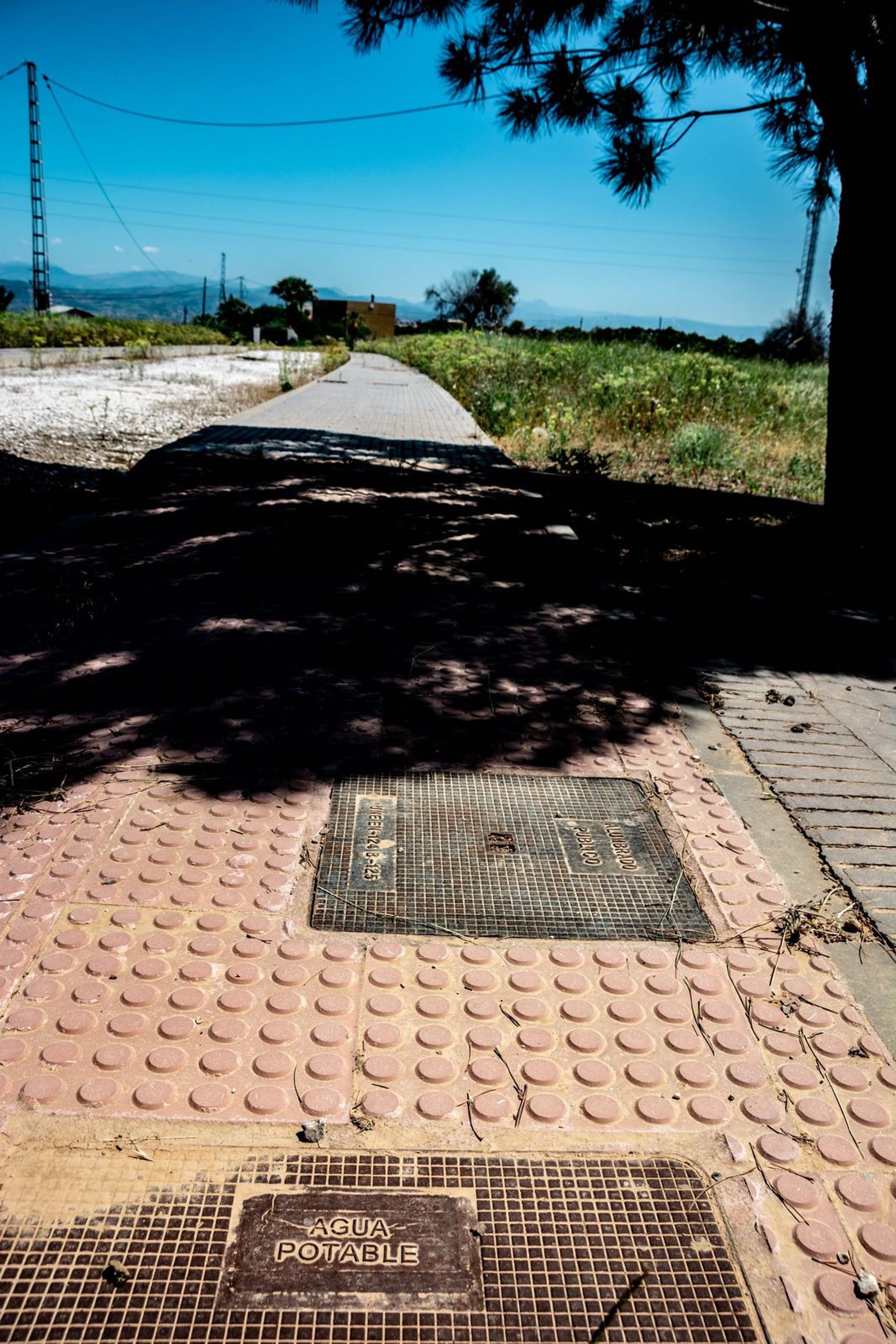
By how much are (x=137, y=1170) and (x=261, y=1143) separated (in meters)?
0.24

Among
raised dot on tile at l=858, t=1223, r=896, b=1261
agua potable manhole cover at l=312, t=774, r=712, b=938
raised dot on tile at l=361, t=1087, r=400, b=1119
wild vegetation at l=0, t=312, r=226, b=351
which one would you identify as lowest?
raised dot on tile at l=858, t=1223, r=896, b=1261

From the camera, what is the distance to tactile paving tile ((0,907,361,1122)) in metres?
1.95

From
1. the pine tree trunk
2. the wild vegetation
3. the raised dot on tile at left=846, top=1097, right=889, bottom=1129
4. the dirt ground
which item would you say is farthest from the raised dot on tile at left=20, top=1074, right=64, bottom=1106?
the wild vegetation

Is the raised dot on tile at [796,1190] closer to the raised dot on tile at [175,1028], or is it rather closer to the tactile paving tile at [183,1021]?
the tactile paving tile at [183,1021]

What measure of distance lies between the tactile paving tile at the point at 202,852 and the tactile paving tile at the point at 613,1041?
460 millimetres

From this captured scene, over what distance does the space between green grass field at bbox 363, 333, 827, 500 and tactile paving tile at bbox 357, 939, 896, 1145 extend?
26.7 ft

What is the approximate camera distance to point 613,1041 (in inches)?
86.4

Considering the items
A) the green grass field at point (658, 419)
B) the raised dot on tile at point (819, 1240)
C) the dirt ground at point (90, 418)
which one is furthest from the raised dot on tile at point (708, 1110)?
the green grass field at point (658, 419)

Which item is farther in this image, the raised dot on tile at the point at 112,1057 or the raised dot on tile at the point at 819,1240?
the raised dot on tile at the point at 112,1057

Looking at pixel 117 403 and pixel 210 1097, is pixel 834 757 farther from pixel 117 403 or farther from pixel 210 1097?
pixel 117 403

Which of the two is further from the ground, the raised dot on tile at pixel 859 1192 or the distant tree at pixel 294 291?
the distant tree at pixel 294 291

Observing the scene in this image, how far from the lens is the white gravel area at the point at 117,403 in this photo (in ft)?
33.6

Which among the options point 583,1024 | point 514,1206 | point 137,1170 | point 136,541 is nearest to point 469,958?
point 583,1024

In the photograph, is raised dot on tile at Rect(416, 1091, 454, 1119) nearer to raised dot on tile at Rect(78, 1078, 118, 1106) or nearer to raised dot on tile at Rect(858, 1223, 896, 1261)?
raised dot on tile at Rect(78, 1078, 118, 1106)
